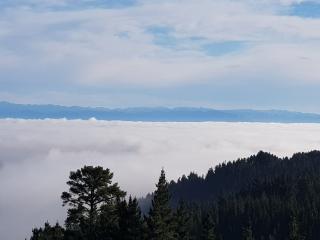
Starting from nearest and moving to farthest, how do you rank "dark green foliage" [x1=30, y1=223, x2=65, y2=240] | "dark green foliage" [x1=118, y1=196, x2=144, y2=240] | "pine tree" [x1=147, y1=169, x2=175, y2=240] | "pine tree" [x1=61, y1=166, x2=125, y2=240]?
"pine tree" [x1=147, y1=169, x2=175, y2=240] < "dark green foliage" [x1=118, y1=196, x2=144, y2=240] < "pine tree" [x1=61, y1=166, x2=125, y2=240] < "dark green foliage" [x1=30, y1=223, x2=65, y2=240]

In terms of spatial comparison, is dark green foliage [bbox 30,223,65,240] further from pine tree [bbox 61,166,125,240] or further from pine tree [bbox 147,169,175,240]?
pine tree [bbox 147,169,175,240]

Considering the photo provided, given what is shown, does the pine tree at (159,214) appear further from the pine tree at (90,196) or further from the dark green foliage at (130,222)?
the pine tree at (90,196)

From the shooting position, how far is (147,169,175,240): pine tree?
188 ft

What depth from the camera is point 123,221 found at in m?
58.7

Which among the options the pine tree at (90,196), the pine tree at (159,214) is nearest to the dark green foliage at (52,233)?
the pine tree at (90,196)

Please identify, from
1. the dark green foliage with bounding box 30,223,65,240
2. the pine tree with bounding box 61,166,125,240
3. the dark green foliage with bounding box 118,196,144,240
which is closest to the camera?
the dark green foliage with bounding box 118,196,144,240

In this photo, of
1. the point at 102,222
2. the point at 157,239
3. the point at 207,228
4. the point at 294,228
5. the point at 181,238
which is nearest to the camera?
the point at 157,239

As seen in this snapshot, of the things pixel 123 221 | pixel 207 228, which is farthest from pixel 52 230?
pixel 123 221

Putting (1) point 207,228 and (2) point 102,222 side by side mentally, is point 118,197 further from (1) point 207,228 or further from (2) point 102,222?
(1) point 207,228

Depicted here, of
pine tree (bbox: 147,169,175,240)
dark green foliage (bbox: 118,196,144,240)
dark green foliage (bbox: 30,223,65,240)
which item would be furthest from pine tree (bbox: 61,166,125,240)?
dark green foliage (bbox: 30,223,65,240)

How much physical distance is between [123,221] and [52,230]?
33127 millimetres

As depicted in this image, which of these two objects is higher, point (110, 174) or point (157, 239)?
point (110, 174)

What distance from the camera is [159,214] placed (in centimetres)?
5775

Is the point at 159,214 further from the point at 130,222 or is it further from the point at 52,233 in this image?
the point at 52,233
